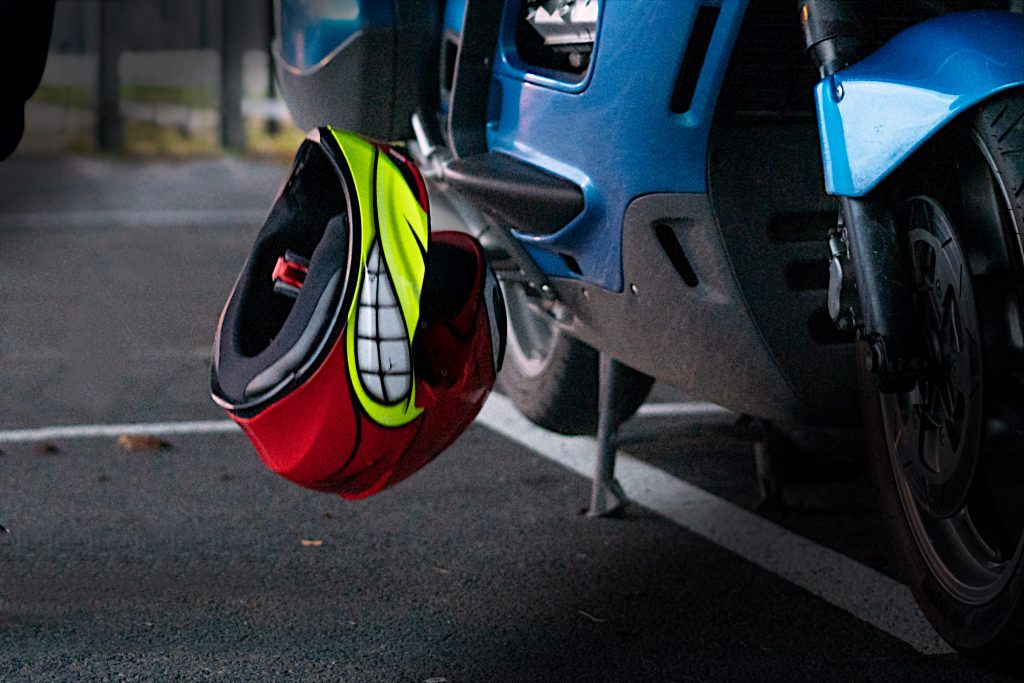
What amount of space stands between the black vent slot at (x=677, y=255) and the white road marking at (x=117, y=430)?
1789mm

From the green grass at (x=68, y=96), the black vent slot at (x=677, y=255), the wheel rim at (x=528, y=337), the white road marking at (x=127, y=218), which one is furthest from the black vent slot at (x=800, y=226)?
the green grass at (x=68, y=96)

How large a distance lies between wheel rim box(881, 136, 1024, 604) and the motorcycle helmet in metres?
0.64

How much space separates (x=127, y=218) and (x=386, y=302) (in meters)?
6.50

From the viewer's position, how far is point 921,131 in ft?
6.44

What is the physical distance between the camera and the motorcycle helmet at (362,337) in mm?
2143

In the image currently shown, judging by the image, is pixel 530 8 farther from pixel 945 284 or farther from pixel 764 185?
pixel 945 284

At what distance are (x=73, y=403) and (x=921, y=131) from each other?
2.84 m

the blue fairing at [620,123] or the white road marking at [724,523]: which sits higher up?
the blue fairing at [620,123]

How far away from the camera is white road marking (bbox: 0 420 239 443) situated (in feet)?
12.6

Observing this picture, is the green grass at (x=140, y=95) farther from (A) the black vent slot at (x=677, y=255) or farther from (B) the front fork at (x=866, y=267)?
(B) the front fork at (x=866, y=267)

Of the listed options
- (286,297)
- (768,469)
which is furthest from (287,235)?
(768,469)

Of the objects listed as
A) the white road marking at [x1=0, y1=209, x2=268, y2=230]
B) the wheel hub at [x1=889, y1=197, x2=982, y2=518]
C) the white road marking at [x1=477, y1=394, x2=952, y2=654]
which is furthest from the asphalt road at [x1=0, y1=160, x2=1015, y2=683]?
the white road marking at [x1=0, y1=209, x2=268, y2=230]

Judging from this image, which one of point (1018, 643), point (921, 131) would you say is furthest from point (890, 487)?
point (921, 131)

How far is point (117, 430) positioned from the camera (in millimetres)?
3936
